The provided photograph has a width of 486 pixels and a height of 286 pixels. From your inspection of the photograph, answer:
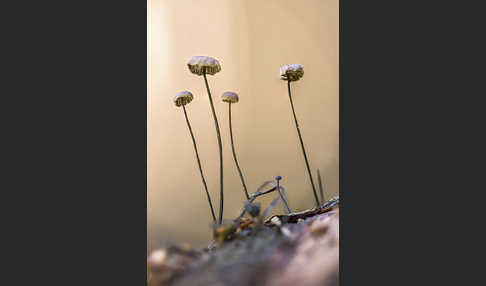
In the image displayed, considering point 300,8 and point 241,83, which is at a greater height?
point 300,8

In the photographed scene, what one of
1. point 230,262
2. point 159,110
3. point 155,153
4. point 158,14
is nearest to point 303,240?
point 230,262

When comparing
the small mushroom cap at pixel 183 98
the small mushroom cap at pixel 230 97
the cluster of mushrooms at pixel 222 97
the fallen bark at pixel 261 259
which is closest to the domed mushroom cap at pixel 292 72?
the cluster of mushrooms at pixel 222 97

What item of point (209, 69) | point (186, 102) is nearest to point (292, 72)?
point (209, 69)

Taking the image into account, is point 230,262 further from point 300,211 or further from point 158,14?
point 158,14

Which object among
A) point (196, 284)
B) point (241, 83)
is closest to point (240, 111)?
point (241, 83)

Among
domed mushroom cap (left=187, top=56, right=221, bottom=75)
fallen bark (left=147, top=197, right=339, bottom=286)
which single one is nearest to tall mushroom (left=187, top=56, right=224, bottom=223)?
domed mushroom cap (left=187, top=56, right=221, bottom=75)

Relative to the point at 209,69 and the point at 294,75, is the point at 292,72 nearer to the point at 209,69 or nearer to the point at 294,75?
the point at 294,75

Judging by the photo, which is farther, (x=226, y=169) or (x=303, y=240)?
(x=226, y=169)

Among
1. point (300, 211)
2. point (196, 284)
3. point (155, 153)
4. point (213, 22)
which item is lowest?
point (196, 284)
